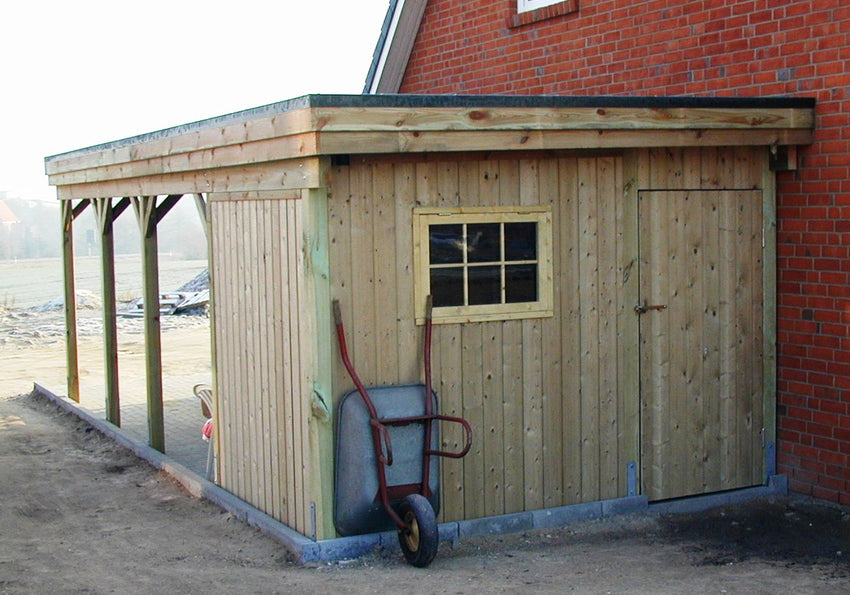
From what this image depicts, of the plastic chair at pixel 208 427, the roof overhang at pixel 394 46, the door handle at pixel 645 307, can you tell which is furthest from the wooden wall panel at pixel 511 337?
the roof overhang at pixel 394 46

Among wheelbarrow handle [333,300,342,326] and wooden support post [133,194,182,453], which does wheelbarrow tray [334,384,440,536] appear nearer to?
wheelbarrow handle [333,300,342,326]

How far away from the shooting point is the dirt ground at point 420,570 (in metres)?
6.64

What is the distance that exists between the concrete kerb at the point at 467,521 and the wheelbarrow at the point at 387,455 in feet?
0.39

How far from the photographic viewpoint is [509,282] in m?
7.80

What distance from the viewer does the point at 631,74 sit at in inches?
404

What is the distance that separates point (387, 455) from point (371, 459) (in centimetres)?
13

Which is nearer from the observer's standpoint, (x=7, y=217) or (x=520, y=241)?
(x=520, y=241)

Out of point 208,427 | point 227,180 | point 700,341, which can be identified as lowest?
point 208,427

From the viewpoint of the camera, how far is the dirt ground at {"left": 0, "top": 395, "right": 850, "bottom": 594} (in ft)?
21.8

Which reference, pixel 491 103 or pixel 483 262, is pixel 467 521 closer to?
pixel 483 262

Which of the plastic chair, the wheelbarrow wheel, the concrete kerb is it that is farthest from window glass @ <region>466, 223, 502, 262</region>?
the plastic chair

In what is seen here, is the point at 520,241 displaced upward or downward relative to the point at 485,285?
upward

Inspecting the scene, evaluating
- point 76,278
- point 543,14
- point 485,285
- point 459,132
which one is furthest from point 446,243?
point 76,278

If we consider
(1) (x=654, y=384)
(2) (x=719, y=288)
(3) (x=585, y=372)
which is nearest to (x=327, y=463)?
(3) (x=585, y=372)
